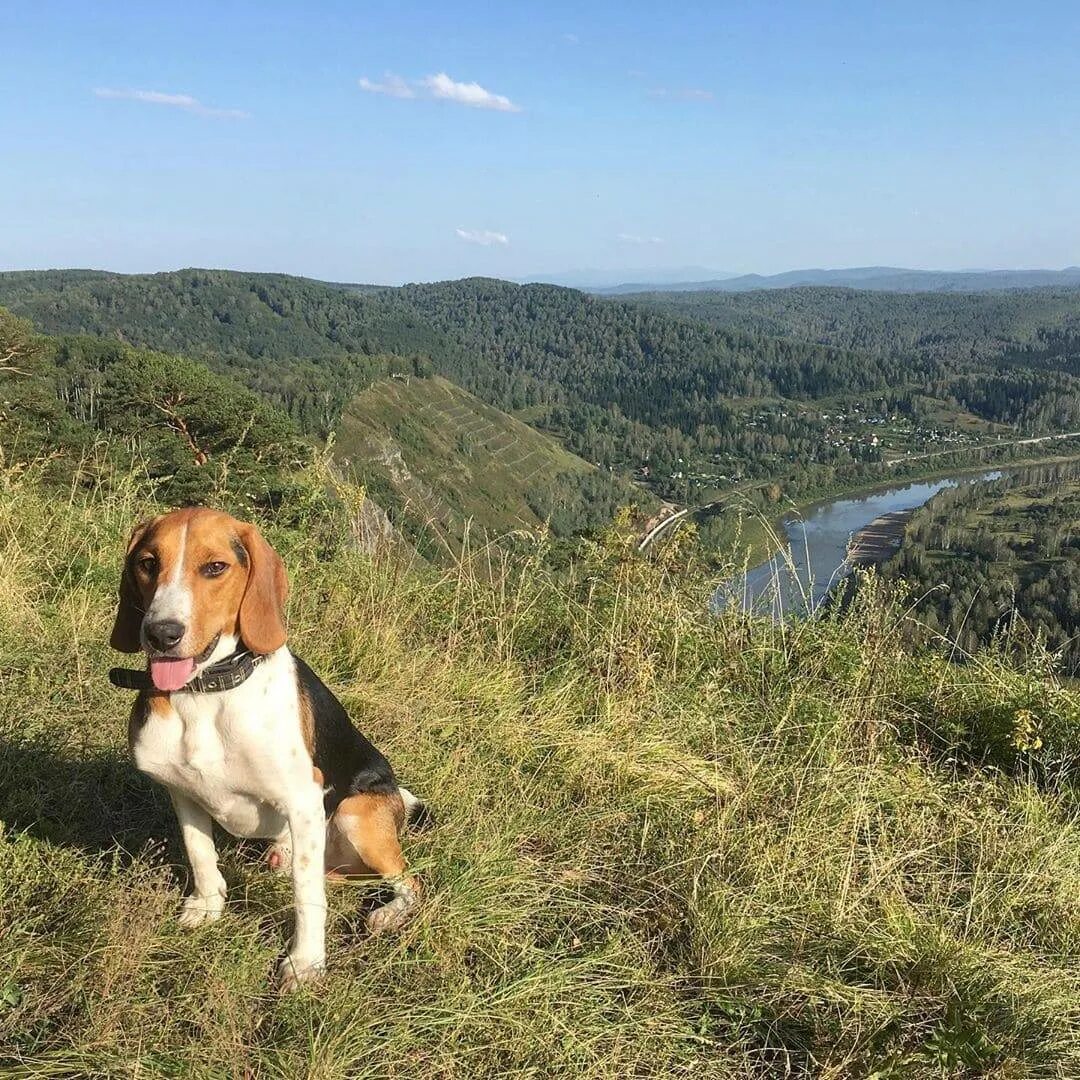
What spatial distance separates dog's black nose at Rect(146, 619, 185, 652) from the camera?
199 cm

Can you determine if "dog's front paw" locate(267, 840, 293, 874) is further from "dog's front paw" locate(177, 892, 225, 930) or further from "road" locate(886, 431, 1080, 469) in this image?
"road" locate(886, 431, 1080, 469)

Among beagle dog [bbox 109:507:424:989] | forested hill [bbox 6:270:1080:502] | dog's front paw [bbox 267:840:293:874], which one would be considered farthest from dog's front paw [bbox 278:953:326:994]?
forested hill [bbox 6:270:1080:502]

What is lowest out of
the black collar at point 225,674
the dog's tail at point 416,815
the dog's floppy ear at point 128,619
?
the dog's tail at point 416,815

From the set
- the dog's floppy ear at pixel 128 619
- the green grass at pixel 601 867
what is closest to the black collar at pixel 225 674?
the dog's floppy ear at pixel 128 619

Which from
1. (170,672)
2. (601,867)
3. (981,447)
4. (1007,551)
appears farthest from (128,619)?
(981,447)

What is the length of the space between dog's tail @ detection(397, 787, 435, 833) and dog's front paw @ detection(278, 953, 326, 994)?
2.11 ft

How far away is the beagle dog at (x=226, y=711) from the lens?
2086mm

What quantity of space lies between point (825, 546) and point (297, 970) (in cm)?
5810

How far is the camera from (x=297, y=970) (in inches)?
87.5

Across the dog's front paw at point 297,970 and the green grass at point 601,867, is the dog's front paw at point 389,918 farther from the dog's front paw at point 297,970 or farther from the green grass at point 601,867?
the dog's front paw at point 297,970

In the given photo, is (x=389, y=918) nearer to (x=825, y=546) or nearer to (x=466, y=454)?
(x=825, y=546)

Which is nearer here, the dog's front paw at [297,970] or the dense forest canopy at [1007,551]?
the dog's front paw at [297,970]

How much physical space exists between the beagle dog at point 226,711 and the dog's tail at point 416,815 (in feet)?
1.18

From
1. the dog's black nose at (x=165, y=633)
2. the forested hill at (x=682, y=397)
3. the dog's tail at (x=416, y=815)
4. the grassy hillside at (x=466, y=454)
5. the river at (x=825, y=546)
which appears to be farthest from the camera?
the forested hill at (x=682, y=397)
